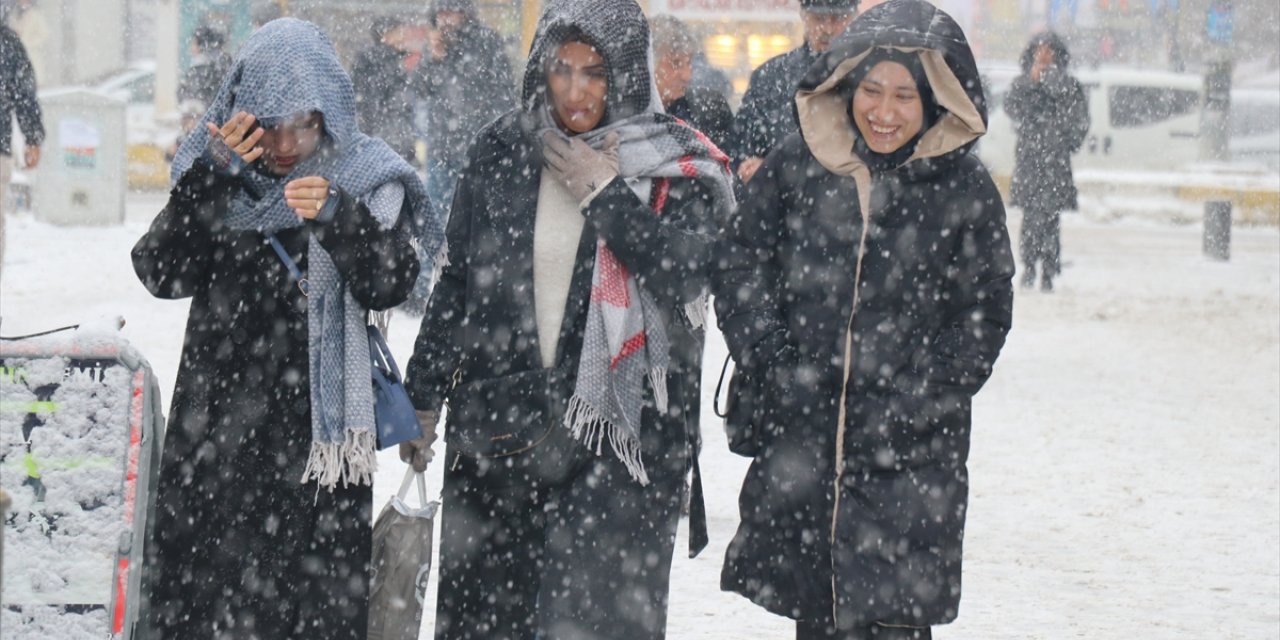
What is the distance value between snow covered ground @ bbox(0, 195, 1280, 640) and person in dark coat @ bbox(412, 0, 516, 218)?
1176mm

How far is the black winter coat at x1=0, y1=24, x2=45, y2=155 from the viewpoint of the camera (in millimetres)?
10250

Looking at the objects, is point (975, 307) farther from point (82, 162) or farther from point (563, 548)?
point (82, 162)

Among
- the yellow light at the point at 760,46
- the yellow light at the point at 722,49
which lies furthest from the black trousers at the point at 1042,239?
the yellow light at the point at 722,49

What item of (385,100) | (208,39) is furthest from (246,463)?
(208,39)

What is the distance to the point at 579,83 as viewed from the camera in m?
3.92

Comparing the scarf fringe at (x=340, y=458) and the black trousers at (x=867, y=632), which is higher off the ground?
the scarf fringe at (x=340, y=458)

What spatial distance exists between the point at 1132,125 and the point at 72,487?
965 inches

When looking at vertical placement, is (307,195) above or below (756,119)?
below

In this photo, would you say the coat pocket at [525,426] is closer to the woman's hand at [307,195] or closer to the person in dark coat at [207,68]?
the woman's hand at [307,195]

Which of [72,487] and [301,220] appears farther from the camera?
[72,487]

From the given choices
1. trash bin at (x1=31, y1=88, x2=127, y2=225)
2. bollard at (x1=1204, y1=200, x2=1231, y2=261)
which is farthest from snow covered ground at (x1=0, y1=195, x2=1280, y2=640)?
bollard at (x1=1204, y1=200, x2=1231, y2=261)

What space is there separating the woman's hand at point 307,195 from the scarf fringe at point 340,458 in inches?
18.2

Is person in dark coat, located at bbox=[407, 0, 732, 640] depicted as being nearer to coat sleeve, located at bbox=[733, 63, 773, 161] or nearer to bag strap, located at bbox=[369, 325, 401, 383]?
bag strap, located at bbox=[369, 325, 401, 383]

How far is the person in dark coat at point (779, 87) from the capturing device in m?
6.91
